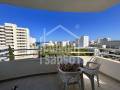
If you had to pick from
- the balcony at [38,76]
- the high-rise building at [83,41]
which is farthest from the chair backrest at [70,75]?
the high-rise building at [83,41]

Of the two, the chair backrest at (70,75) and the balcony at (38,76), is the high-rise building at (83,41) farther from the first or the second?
the chair backrest at (70,75)

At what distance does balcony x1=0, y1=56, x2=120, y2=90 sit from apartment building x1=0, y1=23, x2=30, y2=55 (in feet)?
2.38

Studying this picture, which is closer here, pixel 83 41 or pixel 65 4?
pixel 65 4

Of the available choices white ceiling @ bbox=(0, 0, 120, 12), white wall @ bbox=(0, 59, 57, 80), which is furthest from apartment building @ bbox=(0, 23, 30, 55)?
white ceiling @ bbox=(0, 0, 120, 12)

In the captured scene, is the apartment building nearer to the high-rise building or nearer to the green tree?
the green tree

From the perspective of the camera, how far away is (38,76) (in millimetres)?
A: 4977

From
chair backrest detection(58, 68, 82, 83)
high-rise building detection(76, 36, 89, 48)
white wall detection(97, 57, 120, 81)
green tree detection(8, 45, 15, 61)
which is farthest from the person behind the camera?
high-rise building detection(76, 36, 89, 48)

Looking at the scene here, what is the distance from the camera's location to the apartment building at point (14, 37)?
16.3 ft

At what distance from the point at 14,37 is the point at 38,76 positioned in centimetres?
169

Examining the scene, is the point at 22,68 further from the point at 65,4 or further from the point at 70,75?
the point at 65,4

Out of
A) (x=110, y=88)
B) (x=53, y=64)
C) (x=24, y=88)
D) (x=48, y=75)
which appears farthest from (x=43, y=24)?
(x=110, y=88)

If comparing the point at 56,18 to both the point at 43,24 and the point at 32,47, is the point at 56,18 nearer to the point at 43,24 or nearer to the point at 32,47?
the point at 43,24

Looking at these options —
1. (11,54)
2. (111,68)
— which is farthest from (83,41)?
(11,54)

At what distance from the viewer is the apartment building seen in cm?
495
